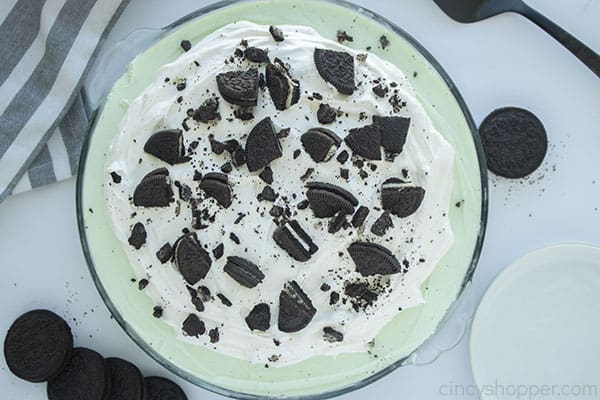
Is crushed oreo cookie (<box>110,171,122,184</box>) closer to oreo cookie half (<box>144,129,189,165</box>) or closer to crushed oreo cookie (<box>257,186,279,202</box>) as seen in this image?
oreo cookie half (<box>144,129,189,165</box>)

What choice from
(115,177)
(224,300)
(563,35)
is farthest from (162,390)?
(563,35)

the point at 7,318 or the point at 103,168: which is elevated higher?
the point at 103,168

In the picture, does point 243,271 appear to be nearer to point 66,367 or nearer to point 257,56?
point 257,56

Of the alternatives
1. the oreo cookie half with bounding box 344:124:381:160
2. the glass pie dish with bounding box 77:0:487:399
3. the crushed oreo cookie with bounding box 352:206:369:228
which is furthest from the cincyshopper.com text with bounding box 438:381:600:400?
the oreo cookie half with bounding box 344:124:381:160

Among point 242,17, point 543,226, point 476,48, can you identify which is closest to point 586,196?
point 543,226

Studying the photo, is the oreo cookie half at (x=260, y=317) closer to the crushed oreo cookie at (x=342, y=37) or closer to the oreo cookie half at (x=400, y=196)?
the oreo cookie half at (x=400, y=196)

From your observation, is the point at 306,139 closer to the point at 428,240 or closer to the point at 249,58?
the point at 249,58
